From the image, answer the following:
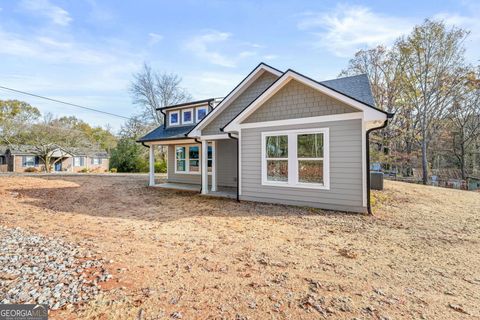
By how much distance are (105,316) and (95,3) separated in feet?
42.4

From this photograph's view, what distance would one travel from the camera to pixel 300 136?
787 cm

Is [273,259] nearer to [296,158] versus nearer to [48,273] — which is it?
[48,273]

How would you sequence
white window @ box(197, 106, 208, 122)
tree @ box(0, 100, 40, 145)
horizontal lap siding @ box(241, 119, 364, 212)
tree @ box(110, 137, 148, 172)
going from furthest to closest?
tree @ box(0, 100, 40, 145), tree @ box(110, 137, 148, 172), white window @ box(197, 106, 208, 122), horizontal lap siding @ box(241, 119, 364, 212)

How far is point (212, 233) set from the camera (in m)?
5.41

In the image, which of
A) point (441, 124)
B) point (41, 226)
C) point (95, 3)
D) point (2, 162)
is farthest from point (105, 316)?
point (2, 162)

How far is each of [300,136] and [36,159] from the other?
44.0 metres

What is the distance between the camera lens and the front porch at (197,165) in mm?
12096

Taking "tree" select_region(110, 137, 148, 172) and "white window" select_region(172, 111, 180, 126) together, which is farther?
"tree" select_region(110, 137, 148, 172)

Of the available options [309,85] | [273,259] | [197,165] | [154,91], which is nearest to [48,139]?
[154,91]

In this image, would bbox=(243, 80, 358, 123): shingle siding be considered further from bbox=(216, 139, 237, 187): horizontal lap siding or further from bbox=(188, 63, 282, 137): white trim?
bbox=(216, 139, 237, 187): horizontal lap siding

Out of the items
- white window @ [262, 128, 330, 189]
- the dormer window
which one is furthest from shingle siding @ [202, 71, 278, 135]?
the dormer window

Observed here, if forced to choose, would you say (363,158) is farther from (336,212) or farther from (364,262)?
(364,262)

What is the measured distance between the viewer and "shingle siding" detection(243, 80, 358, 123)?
7.27m

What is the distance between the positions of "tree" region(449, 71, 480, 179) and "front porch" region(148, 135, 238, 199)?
2211 cm
